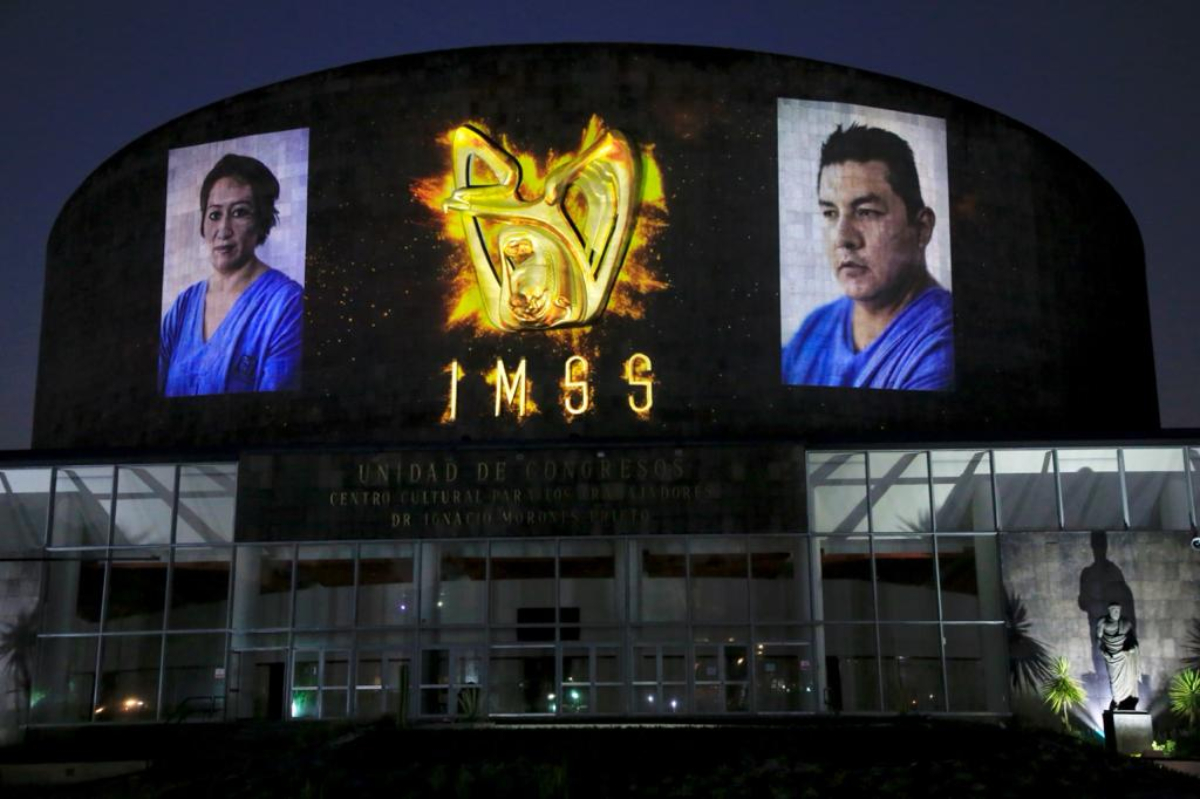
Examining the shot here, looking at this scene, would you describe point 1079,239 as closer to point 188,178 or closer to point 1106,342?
point 1106,342

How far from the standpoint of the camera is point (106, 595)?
1617 inches

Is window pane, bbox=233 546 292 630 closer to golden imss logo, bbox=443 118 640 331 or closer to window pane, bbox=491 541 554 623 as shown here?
window pane, bbox=491 541 554 623

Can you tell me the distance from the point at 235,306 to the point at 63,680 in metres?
12.4

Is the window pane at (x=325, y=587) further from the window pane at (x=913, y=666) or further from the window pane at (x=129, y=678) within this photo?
the window pane at (x=913, y=666)

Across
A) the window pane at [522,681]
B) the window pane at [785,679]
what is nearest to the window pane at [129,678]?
the window pane at [522,681]

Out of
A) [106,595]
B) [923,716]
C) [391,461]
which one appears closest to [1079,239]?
[923,716]

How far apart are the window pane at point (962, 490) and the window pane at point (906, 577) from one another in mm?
890

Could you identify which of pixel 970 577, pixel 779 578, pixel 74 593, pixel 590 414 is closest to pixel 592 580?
pixel 779 578

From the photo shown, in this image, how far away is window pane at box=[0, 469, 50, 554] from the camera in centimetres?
4184

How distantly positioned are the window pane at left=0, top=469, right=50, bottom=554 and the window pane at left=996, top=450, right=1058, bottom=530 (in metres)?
26.5

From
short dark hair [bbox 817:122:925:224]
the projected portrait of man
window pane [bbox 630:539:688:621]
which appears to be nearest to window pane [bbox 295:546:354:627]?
window pane [bbox 630:539:688:621]

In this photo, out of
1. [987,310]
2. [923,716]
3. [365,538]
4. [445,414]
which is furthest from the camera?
[987,310]

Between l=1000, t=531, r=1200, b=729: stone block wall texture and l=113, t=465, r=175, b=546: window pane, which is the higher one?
l=113, t=465, r=175, b=546: window pane

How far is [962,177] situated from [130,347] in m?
27.3
